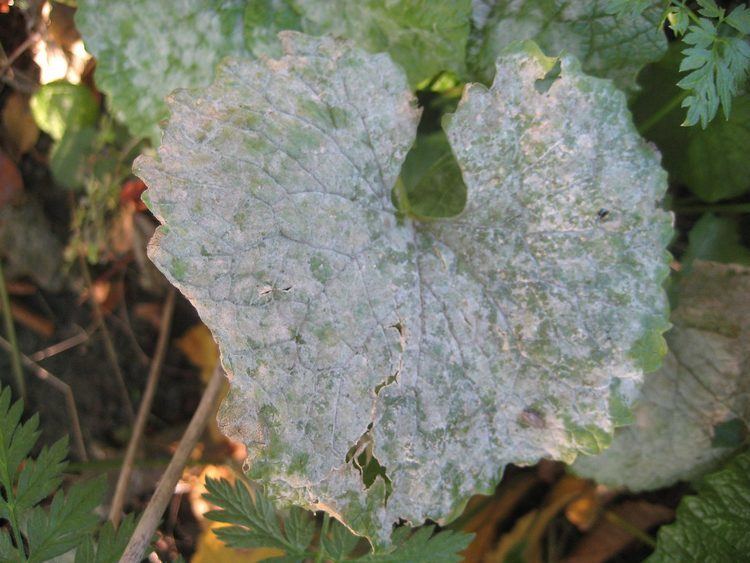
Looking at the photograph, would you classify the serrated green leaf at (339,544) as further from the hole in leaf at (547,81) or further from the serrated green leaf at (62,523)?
the hole in leaf at (547,81)

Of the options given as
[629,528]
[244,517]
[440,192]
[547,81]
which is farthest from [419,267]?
[629,528]

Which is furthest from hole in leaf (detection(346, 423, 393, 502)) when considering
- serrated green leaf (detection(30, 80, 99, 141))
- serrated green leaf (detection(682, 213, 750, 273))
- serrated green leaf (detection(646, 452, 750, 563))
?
serrated green leaf (detection(30, 80, 99, 141))

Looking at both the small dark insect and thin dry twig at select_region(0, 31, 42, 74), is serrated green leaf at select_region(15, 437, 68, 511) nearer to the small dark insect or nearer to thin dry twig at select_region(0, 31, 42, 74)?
the small dark insect

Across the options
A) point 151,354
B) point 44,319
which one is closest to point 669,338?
point 151,354

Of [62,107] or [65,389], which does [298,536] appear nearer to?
[65,389]

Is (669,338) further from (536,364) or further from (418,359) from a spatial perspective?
(418,359)
